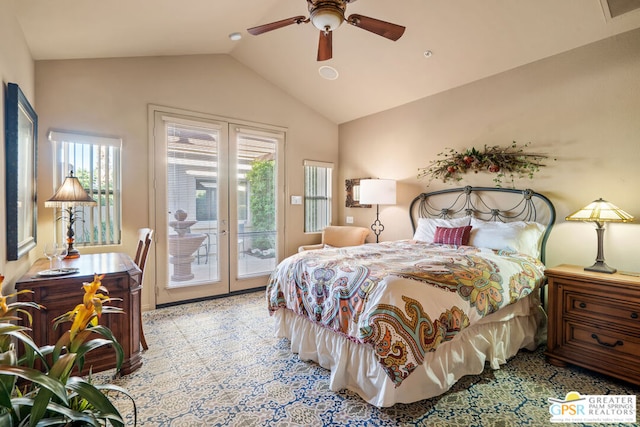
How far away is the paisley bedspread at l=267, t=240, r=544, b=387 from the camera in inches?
73.0

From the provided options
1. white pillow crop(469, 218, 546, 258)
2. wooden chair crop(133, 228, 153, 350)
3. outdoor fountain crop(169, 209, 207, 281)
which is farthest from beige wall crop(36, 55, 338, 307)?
white pillow crop(469, 218, 546, 258)

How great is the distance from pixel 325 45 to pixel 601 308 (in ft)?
9.55

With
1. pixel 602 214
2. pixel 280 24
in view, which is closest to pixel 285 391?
pixel 280 24

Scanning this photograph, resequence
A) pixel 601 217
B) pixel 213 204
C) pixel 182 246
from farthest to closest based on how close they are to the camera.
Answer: pixel 213 204
pixel 182 246
pixel 601 217

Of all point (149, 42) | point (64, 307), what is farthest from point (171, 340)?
point (149, 42)

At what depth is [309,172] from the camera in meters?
5.36

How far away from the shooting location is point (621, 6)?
2576 mm

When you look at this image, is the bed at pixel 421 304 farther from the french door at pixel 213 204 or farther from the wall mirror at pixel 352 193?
the wall mirror at pixel 352 193

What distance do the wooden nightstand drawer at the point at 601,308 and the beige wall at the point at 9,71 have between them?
394 cm

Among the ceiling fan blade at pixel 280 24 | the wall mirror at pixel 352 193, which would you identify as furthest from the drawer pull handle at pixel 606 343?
the wall mirror at pixel 352 193

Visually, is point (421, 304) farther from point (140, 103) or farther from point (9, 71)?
point (140, 103)

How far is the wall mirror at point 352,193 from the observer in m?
5.33

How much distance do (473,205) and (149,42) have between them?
13.6 feet

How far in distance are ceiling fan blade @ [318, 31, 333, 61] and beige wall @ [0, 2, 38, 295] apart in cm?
205
